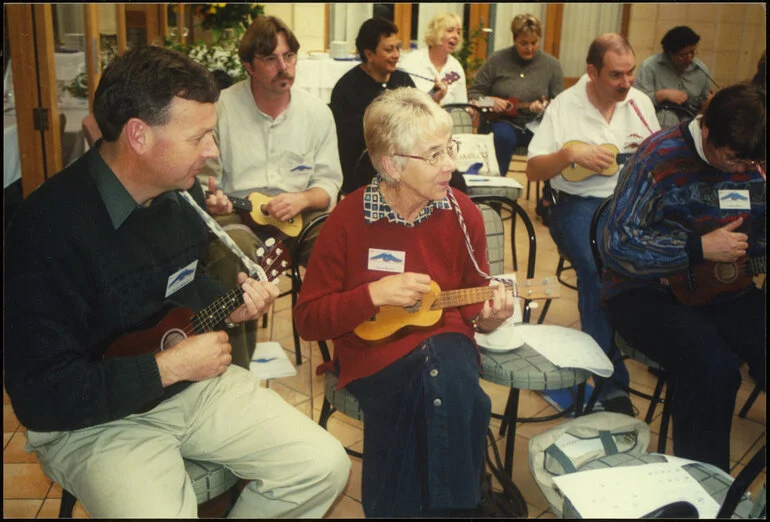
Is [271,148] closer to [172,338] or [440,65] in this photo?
[172,338]

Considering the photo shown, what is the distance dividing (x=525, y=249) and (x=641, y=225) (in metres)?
2.56

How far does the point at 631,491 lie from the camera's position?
1586 millimetres

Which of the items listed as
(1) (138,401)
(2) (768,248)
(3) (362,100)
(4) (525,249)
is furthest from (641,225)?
(4) (525,249)

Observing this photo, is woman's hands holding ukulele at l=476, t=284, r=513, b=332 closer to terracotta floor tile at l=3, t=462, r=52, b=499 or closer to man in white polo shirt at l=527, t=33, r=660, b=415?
man in white polo shirt at l=527, t=33, r=660, b=415

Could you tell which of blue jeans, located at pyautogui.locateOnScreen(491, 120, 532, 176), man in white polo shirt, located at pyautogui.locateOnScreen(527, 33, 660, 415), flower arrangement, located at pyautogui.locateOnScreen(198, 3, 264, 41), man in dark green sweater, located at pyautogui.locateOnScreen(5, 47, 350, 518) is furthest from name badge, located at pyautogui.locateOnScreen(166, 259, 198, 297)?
flower arrangement, located at pyautogui.locateOnScreen(198, 3, 264, 41)

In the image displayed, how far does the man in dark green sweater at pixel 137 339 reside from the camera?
1448 millimetres

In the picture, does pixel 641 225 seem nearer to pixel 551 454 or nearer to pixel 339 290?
pixel 551 454

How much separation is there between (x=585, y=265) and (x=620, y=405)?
59 centimetres

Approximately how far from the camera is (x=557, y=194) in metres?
3.24

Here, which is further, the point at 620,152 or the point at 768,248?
the point at 620,152

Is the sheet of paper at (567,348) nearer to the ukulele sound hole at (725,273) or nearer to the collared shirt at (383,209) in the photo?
the ukulele sound hole at (725,273)

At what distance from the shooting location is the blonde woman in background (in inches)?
203

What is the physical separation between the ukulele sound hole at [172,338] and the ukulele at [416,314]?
477 millimetres

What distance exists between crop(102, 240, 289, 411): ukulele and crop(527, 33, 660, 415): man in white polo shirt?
156 cm
